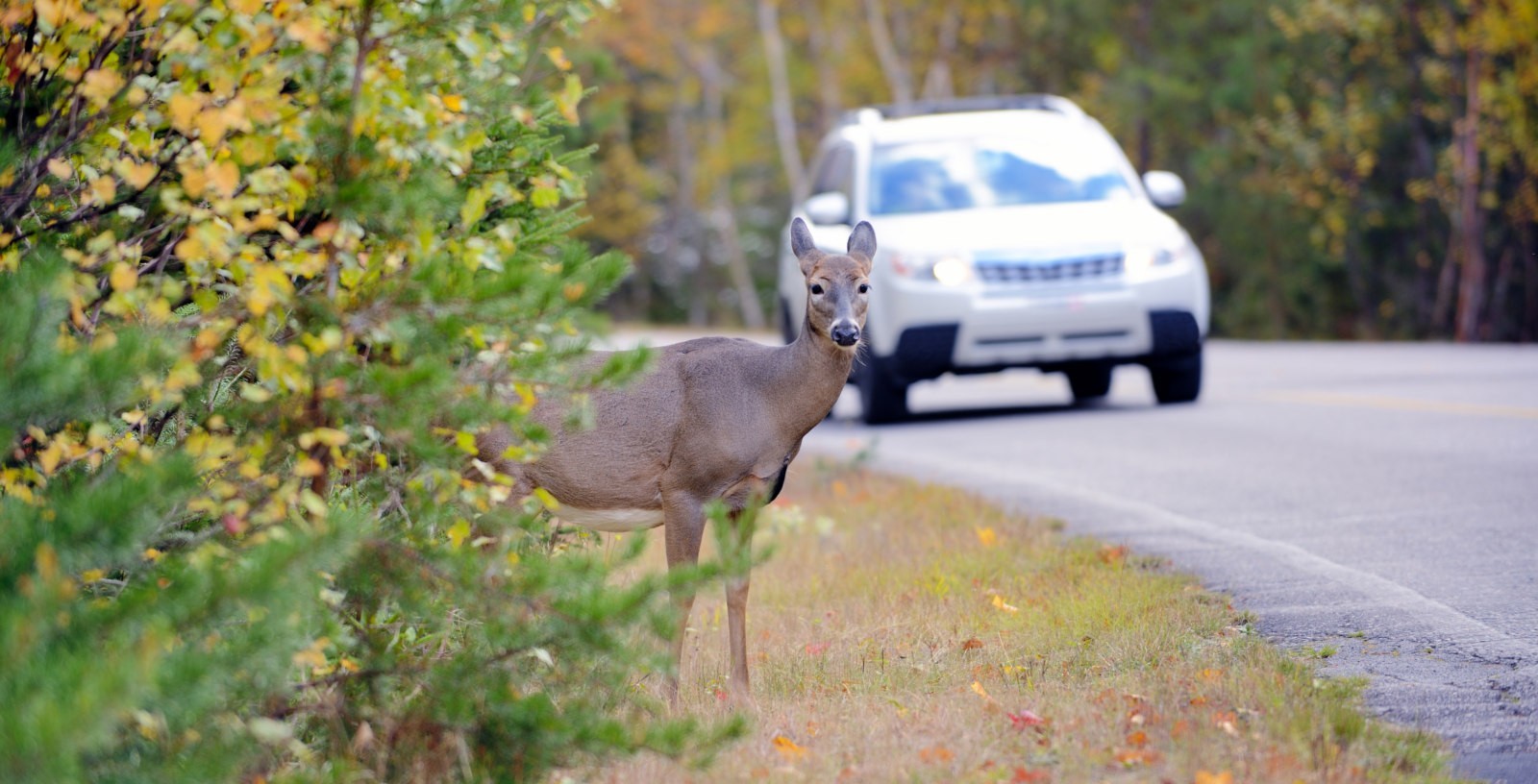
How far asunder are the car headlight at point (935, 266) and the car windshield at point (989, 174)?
0.92m

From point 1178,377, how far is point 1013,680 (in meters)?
10.3

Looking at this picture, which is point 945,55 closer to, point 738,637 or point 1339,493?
point 1339,493

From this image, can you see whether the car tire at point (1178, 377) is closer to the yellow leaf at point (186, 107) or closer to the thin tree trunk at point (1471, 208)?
the thin tree trunk at point (1471, 208)

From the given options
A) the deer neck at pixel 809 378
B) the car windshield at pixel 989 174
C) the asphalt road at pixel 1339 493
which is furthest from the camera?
the car windshield at pixel 989 174

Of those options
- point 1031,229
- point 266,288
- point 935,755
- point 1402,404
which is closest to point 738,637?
point 935,755

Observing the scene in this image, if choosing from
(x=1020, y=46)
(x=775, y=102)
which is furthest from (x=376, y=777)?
(x=775, y=102)

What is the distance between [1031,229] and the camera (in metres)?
15.3

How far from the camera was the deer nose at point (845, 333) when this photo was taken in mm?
7188

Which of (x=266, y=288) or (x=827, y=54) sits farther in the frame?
(x=827, y=54)

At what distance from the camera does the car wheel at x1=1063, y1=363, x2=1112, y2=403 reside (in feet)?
56.5

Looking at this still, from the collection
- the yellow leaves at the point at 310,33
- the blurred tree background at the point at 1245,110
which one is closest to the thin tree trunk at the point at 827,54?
the blurred tree background at the point at 1245,110

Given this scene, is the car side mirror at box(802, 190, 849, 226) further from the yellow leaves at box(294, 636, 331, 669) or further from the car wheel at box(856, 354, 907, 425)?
the yellow leaves at box(294, 636, 331, 669)

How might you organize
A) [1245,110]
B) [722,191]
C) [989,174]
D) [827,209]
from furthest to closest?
[722,191] < [1245,110] < [989,174] < [827,209]

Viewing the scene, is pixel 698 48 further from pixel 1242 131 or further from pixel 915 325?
pixel 915 325
